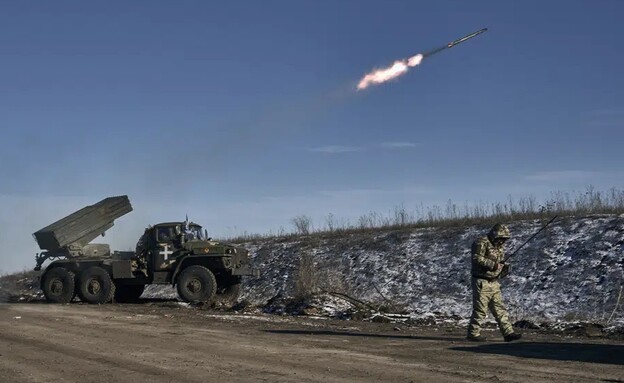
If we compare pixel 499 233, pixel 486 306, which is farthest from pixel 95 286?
pixel 499 233

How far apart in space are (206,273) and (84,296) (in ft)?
13.8

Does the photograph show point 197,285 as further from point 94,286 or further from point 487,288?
point 487,288

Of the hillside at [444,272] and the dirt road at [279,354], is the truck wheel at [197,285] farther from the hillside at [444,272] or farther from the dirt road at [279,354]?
the dirt road at [279,354]

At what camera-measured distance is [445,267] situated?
21109mm

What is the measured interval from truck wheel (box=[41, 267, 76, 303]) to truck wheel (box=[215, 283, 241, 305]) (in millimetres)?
4541

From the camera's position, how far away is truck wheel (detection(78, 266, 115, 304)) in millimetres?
21719

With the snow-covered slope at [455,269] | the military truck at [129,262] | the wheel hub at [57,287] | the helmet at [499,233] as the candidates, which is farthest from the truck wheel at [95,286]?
the helmet at [499,233]

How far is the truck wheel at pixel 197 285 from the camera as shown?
20.2 metres

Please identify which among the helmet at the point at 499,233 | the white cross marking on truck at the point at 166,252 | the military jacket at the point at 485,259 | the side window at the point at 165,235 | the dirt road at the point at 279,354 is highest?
the side window at the point at 165,235

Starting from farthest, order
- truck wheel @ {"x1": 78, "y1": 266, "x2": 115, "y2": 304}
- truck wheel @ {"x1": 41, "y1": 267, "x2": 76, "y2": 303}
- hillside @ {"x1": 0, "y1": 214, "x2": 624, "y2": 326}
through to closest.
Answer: truck wheel @ {"x1": 41, "y1": 267, "x2": 76, "y2": 303}
truck wheel @ {"x1": 78, "y1": 266, "x2": 115, "y2": 304}
hillside @ {"x1": 0, "y1": 214, "x2": 624, "y2": 326}

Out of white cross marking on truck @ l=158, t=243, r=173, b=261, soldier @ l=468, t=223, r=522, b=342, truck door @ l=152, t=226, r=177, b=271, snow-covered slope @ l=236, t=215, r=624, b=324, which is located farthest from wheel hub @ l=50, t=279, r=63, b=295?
soldier @ l=468, t=223, r=522, b=342

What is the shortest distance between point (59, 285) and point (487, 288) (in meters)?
14.9

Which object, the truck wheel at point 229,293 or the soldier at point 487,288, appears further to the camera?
the truck wheel at point 229,293

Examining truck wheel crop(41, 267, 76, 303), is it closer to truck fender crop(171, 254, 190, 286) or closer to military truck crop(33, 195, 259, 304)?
military truck crop(33, 195, 259, 304)
